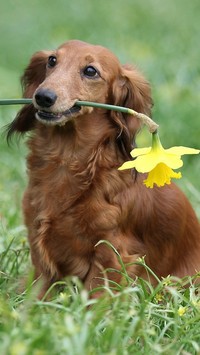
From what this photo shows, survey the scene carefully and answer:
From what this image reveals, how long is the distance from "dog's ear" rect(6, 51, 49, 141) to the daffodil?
1414 mm

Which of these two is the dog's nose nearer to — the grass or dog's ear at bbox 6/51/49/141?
dog's ear at bbox 6/51/49/141

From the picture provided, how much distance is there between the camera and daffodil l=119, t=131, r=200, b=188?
3.39m

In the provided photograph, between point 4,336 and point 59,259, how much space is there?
139 cm

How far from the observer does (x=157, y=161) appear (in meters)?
3.39

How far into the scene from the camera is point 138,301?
4125mm

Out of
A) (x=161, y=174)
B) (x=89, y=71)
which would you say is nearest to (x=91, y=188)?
(x=89, y=71)

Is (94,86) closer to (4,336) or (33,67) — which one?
(33,67)

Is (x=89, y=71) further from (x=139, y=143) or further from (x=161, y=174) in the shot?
(x=139, y=143)

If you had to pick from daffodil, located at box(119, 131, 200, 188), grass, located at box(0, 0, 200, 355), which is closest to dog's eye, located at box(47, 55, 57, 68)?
grass, located at box(0, 0, 200, 355)

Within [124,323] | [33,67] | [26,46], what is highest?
[33,67]

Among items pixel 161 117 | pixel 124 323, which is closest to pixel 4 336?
pixel 124 323

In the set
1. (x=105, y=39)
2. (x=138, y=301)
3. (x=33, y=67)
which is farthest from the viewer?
(x=105, y=39)

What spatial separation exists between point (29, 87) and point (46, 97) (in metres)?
0.80

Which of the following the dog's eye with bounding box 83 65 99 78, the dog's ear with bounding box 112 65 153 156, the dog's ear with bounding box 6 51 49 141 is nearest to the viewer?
the dog's eye with bounding box 83 65 99 78
